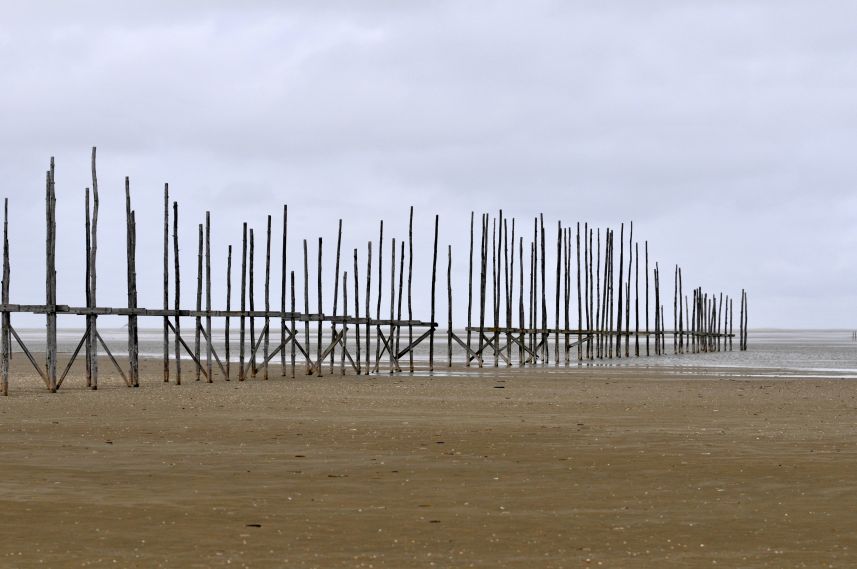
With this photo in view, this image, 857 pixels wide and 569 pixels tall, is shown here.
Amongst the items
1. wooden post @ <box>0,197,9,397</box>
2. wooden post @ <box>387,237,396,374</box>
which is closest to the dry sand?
wooden post @ <box>0,197,9,397</box>

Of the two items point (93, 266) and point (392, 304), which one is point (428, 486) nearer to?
A: point (93, 266)

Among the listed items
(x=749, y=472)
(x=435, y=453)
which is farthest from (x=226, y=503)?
(x=749, y=472)

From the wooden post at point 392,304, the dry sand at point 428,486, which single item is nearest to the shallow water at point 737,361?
the wooden post at point 392,304

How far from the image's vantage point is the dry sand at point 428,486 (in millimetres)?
8125

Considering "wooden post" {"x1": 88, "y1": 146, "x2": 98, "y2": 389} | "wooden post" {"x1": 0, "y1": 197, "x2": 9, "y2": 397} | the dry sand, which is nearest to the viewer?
the dry sand

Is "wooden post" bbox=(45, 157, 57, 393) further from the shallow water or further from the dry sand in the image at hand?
the shallow water

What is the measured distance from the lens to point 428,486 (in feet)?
35.6

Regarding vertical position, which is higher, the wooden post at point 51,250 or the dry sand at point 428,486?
the wooden post at point 51,250

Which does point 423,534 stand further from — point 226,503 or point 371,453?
point 371,453

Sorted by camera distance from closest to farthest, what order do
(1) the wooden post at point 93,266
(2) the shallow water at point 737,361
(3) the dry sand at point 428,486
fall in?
(3) the dry sand at point 428,486
(1) the wooden post at point 93,266
(2) the shallow water at point 737,361

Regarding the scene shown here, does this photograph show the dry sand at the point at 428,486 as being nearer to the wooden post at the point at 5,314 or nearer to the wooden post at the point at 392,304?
the wooden post at the point at 5,314

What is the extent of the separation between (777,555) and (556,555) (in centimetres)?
136

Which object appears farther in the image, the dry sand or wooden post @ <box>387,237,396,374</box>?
wooden post @ <box>387,237,396,374</box>

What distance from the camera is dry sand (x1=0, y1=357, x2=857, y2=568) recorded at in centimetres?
812
